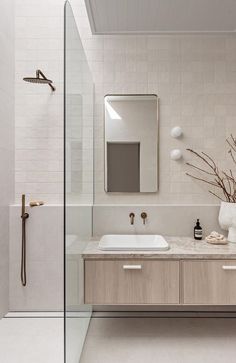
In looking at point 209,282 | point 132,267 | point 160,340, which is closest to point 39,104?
point 132,267

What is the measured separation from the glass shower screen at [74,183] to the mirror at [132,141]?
509mm

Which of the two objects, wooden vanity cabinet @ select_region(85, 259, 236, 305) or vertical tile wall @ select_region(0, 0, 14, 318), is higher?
vertical tile wall @ select_region(0, 0, 14, 318)

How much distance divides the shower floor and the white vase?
1.56 m

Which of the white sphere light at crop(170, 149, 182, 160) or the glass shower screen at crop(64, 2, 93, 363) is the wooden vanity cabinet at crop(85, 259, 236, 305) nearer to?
the glass shower screen at crop(64, 2, 93, 363)

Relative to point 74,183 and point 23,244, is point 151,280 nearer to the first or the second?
point 74,183

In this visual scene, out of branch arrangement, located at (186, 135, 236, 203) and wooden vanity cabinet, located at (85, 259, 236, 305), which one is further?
branch arrangement, located at (186, 135, 236, 203)

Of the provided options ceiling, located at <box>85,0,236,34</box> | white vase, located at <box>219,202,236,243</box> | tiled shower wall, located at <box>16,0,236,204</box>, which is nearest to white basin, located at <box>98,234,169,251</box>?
tiled shower wall, located at <box>16,0,236,204</box>

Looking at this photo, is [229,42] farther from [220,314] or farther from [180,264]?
[220,314]

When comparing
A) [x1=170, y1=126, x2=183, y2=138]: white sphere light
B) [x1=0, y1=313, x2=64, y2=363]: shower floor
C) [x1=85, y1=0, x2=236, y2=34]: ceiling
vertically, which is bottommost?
[x1=0, y1=313, x2=64, y2=363]: shower floor

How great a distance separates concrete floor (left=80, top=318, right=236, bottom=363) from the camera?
218cm

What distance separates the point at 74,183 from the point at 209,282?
118 centimetres

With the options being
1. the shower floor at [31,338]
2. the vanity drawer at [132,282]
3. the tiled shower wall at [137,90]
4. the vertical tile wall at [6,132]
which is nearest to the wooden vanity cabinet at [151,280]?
the vanity drawer at [132,282]

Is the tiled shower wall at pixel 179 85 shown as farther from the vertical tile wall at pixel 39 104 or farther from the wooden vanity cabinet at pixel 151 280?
the wooden vanity cabinet at pixel 151 280

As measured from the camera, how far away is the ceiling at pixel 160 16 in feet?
7.76
